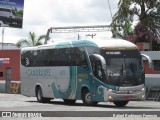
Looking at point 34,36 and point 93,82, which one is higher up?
point 34,36

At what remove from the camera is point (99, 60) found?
27109 mm

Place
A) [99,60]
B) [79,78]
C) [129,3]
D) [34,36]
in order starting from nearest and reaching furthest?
[99,60]
[79,78]
[129,3]
[34,36]

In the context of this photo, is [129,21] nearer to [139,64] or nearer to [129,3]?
[129,3]

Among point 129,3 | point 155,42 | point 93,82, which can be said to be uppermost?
point 129,3

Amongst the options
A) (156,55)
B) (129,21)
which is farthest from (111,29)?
(156,55)

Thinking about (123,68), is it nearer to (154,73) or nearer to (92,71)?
(92,71)

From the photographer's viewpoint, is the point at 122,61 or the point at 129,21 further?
the point at 129,21

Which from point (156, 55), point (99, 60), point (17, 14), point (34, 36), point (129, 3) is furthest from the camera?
point (34, 36)

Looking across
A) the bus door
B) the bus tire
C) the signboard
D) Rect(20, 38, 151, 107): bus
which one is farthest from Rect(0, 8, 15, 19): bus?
the bus door

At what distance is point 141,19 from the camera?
50.7 m

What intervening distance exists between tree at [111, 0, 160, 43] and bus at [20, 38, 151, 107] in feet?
60.5

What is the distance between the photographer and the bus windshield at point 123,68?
2711 centimetres

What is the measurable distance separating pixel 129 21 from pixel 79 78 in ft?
74.6

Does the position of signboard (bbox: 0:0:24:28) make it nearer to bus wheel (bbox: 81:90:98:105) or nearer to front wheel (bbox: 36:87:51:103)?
front wheel (bbox: 36:87:51:103)
